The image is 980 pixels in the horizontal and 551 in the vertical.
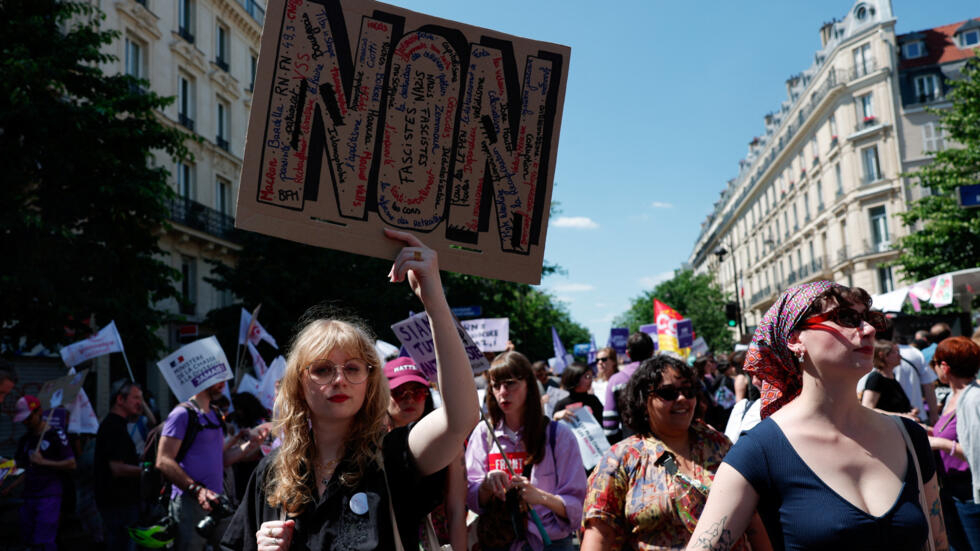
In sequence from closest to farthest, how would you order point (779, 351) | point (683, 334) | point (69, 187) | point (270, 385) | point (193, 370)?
point (779, 351), point (193, 370), point (270, 385), point (69, 187), point (683, 334)

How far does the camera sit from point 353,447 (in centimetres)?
248

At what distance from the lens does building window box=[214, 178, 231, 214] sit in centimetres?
3138

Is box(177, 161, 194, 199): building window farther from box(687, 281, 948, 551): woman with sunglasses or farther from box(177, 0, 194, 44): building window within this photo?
box(687, 281, 948, 551): woman with sunglasses

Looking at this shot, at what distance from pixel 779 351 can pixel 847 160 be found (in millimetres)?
50177

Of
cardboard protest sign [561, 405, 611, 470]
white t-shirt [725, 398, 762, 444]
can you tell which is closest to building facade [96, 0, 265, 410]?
cardboard protest sign [561, 405, 611, 470]

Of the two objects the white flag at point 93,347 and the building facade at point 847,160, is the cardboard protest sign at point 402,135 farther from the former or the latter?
the building facade at point 847,160

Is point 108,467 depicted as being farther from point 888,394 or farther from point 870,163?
point 870,163

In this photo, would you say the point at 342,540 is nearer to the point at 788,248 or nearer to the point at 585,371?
the point at 585,371

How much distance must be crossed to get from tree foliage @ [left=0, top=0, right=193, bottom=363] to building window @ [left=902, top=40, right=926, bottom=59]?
46.3 metres

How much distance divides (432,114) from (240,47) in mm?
33579

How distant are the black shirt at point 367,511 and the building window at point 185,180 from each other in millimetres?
28431

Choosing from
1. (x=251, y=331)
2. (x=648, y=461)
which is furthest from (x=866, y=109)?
(x=648, y=461)

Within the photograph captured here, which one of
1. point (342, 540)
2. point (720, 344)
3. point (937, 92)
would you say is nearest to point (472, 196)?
point (342, 540)

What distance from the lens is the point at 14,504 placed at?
6625 mm
